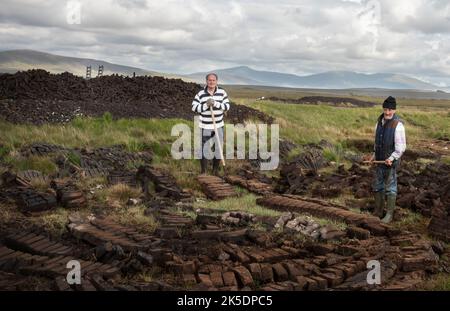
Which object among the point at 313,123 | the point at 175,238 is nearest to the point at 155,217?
the point at 175,238

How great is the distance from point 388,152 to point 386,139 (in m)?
0.21

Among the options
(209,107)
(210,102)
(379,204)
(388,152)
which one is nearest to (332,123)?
(209,107)

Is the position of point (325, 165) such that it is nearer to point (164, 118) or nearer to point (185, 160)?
point (185, 160)

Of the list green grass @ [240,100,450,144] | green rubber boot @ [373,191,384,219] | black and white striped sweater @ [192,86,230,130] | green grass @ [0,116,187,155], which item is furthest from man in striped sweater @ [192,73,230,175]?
green grass @ [240,100,450,144]

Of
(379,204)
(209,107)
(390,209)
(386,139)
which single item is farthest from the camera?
(209,107)

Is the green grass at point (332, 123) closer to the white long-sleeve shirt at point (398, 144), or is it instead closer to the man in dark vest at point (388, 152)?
the man in dark vest at point (388, 152)

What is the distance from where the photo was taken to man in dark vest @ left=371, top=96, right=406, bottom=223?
8539 millimetres

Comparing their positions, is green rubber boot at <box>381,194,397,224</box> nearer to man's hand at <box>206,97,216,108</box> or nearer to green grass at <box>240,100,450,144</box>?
man's hand at <box>206,97,216,108</box>

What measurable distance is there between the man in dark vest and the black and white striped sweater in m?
3.18

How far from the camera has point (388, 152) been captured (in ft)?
28.5

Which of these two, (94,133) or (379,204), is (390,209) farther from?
(94,133)

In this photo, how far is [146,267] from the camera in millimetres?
6004
